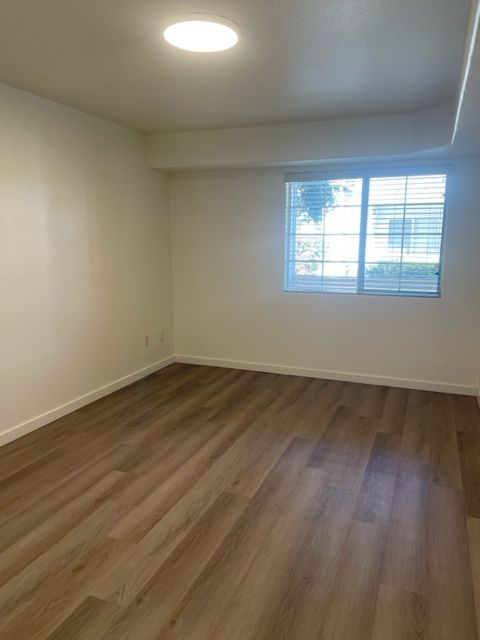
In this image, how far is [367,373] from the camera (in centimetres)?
432

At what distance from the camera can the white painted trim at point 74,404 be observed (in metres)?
3.12

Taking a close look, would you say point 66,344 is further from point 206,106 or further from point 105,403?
point 206,106

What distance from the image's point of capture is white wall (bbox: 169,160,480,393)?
3.87 meters

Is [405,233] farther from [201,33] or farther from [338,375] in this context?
[201,33]

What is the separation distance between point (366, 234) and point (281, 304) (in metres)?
1.08

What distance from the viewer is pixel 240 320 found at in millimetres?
4738

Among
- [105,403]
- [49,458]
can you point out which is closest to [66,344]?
[105,403]

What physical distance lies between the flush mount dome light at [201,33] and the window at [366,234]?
2.14 metres

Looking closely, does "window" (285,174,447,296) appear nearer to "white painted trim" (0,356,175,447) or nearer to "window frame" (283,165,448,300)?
"window frame" (283,165,448,300)

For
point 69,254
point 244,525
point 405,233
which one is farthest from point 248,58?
point 244,525

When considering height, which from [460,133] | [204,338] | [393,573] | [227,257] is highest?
[460,133]

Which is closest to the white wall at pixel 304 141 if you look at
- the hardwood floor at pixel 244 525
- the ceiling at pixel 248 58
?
the ceiling at pixel 248 58

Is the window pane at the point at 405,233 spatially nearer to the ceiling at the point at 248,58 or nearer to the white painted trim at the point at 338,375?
the ceiling at the point at 248,58

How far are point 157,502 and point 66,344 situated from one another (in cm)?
168
